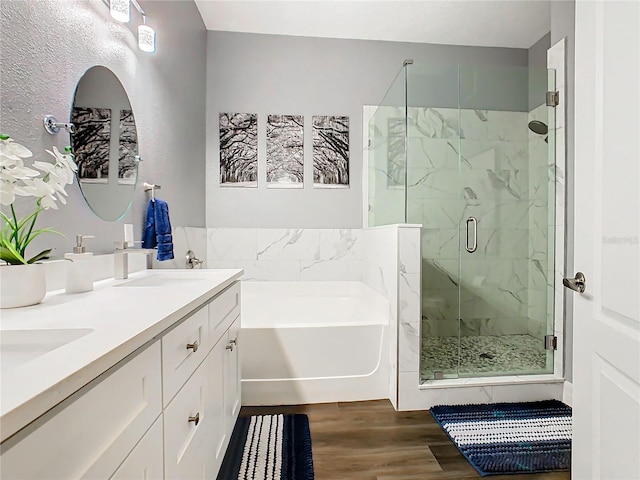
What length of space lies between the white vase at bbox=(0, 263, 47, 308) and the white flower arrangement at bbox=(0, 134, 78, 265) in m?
0.03

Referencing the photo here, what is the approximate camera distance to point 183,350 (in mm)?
957

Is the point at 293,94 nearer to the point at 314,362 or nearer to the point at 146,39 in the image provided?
the point at 146,39

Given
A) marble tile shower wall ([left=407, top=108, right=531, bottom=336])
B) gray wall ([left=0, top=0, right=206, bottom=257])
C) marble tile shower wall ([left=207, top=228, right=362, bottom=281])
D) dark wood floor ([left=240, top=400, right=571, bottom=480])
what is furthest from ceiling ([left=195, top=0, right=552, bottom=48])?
dark wood floor ([left=240, top=400, right=571, bottom=480])

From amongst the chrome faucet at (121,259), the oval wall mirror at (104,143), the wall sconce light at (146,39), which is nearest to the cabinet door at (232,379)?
the chrome faucet at (121,259)

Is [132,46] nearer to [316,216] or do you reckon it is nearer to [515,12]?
[316,216]

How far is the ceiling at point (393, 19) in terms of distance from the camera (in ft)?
9.18

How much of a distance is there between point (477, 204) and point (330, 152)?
4.58ft

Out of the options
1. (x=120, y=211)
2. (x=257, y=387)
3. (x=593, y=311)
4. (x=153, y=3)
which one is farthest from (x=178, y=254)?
(x=593, y=311)

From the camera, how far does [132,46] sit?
175cm

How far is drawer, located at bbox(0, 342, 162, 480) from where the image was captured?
396 millimetres

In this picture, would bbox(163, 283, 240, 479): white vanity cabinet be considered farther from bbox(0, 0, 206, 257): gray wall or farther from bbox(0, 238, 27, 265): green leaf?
bbox(0, 0, 206, 257): gray wall

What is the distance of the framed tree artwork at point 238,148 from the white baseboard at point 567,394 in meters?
2.72

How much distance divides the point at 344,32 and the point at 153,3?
1712mm

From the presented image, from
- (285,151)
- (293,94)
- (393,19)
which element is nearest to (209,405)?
(285,151)
